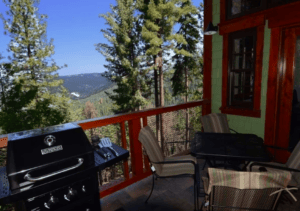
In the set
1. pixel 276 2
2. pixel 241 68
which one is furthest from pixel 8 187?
pixel 276 2

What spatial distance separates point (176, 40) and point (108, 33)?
636cm

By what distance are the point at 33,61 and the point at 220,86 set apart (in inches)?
594

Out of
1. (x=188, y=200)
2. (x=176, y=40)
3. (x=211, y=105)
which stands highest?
(x=176, y=40)

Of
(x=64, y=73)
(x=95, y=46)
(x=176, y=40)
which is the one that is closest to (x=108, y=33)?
(x=95, y=46)

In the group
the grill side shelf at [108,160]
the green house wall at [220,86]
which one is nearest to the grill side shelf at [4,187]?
the grill side shelf at [108,160]

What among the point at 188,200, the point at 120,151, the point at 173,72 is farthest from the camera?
the point at 173,72

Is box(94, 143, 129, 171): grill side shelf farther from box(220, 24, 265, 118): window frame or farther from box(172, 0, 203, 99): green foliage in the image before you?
box(172, 0, 203, 99): green foliage

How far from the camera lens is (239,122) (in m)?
3.75

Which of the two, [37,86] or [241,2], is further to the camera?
[37,86]

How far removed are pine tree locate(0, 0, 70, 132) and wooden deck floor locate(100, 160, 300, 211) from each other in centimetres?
1403

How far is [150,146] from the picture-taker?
2357 mm

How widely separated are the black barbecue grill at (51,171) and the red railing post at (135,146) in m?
1.11

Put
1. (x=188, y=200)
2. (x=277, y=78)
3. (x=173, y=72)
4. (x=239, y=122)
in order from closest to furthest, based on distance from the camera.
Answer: (x=188, y=200) < (x=277, y=78) < (x=239, y=122) < (x=173, y=72)

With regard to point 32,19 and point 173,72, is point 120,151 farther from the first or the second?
point 32,19
